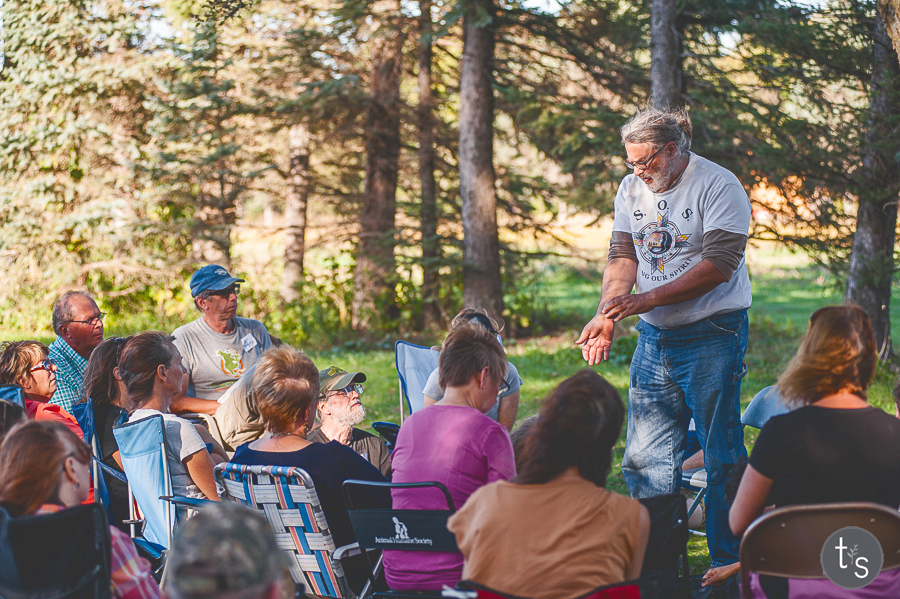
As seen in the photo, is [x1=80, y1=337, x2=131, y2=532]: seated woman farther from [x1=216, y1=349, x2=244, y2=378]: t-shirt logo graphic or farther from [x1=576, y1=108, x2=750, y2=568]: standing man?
[x1=576, y1=108, x2=750, y2=568]: standing man

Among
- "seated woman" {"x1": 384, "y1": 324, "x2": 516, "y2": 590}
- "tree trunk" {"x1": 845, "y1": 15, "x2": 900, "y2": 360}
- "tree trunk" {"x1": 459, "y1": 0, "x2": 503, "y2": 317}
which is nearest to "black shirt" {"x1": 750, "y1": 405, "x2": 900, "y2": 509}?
"seated woman" {"x1": 384, "y1": 324, "x2": 516, "y2": 590}

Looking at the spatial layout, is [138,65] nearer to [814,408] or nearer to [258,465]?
[258,465]

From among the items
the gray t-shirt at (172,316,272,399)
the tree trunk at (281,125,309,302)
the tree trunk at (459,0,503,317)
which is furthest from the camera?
the tree trunk at (281,125,309,302)

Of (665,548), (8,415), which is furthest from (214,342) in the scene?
(665,548)

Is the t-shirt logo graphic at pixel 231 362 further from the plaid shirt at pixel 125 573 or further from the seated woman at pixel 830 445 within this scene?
the seated woman at pixel 830 445

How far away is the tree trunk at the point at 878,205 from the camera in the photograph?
722cm

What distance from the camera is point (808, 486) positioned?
206 cm

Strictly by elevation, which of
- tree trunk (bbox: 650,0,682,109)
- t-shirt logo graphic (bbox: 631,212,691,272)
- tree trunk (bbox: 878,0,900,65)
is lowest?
t-shirt logo graphic (bbox: 631,212,691,272)

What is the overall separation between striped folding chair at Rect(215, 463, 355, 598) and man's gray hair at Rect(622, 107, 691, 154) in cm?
188

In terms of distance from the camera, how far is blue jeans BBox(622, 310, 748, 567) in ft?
10.00

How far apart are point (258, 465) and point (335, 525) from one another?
0.37m

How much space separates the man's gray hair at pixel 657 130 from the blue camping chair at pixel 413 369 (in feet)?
6.48

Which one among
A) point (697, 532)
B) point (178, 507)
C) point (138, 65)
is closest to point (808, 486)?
point (697, 532)

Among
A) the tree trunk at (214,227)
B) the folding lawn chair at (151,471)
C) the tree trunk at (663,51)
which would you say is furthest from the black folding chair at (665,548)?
the tree trunk at (214,227)
